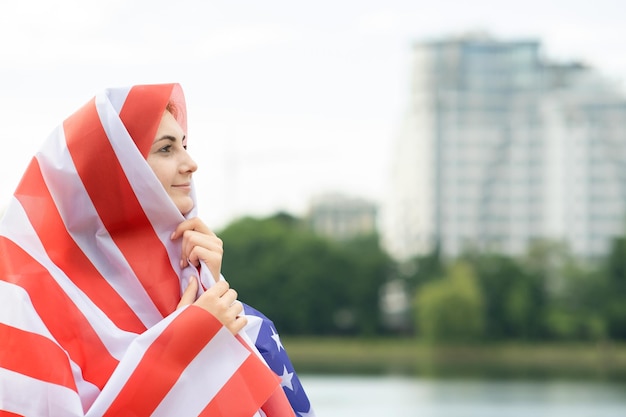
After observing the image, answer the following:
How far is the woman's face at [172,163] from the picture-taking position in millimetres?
2141

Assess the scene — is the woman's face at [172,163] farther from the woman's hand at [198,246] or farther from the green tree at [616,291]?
the green tree at [616,291]

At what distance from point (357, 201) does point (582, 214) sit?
35.3m

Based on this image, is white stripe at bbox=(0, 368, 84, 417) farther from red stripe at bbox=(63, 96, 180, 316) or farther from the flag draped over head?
red stripe at bbox=(63, 96, 180, 316)

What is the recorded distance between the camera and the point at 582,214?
79625 millimetres

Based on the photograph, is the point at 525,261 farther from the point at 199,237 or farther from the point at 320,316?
the point at 199,237

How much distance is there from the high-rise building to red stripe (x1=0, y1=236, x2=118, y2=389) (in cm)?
7424

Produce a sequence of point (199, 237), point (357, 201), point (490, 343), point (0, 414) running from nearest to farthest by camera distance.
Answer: point (0, 414) < point (199, 237) < point (490, 343) < point (357, 201)

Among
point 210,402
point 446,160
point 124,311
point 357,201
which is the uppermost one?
point 124,311

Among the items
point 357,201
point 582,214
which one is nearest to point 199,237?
point 582,214

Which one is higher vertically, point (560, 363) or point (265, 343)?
point (265, 343)

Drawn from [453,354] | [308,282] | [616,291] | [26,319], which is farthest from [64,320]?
[616,291]

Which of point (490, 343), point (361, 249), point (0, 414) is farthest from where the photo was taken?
point (361, 249)

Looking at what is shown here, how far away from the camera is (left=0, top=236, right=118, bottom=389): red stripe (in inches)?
79.0

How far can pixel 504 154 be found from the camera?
8644 centimetres
